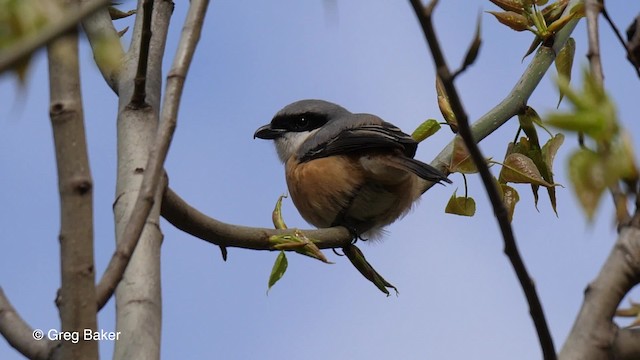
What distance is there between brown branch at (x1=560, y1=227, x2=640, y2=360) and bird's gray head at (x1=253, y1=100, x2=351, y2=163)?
4179 mm

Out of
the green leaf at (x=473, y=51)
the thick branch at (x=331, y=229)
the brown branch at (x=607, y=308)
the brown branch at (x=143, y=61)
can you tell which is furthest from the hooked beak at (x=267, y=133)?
the brown branch at (x=607, y=308)

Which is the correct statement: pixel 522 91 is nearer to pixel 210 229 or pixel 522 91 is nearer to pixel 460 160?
pixel 460 160

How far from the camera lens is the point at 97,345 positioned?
4.99 feet

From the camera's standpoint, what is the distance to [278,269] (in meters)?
3.02

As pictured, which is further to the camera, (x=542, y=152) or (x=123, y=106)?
(x=542, y=152)

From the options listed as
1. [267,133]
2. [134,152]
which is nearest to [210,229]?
[134,152]

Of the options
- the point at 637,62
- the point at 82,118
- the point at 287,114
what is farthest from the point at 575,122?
the point at 287,114

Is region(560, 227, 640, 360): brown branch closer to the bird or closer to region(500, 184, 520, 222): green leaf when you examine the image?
region(500, 184, 520, 222): green leaf

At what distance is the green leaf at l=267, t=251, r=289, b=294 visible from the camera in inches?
118

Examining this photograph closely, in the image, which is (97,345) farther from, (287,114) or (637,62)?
(287,114)

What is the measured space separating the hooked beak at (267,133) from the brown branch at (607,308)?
432cm

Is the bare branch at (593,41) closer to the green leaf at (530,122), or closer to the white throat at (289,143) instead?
the green leaf at (530,122)

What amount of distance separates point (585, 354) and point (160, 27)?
5.97ft

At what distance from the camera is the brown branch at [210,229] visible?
279cm
